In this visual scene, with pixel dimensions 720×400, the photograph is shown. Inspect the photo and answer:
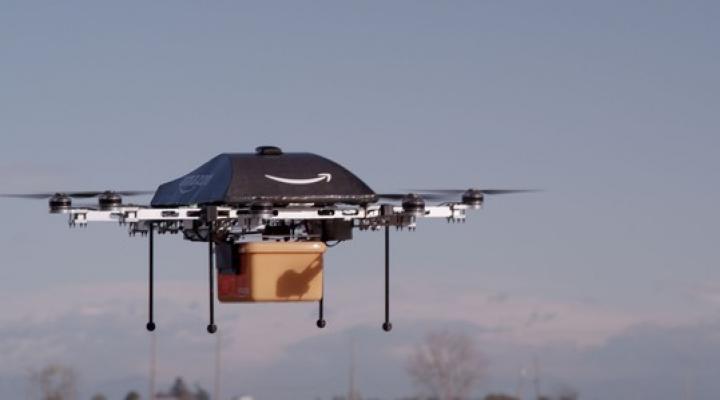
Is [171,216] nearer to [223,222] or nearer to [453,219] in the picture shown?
[223,222]

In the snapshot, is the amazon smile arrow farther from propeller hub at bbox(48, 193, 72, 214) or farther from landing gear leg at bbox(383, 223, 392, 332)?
propeller hub at bbox(48, 193, 72, 214)

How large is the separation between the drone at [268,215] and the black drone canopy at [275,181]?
0.06 ft

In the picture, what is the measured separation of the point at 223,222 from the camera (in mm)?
54594

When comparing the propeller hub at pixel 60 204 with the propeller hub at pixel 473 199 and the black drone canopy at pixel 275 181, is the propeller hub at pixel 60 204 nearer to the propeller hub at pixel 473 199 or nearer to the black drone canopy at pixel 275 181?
the black drone canopy at pixel 275 181

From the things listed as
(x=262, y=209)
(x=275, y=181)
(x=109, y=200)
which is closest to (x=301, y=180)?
(x=275, y=181)

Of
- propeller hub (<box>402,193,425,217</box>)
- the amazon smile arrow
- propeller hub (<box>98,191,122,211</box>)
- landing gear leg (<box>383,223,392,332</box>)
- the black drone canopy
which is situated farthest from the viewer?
landing gear leg (<box>383,223,392,332</box>)

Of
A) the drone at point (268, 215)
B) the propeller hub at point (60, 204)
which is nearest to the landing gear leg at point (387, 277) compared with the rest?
the drone at point (268, 215)

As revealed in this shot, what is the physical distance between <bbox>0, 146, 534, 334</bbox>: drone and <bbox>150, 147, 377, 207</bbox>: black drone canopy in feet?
0.06

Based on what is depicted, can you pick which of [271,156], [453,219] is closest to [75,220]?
[271,156]

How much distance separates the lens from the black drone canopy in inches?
2126

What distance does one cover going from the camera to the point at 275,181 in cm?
5428

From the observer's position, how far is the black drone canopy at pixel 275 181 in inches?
2126

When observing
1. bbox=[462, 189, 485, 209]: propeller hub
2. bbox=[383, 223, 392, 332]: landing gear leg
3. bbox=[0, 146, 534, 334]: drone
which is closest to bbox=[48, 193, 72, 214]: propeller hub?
bbox=[0, 146, 534, 334]: drone

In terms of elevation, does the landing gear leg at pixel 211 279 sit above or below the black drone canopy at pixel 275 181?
below
